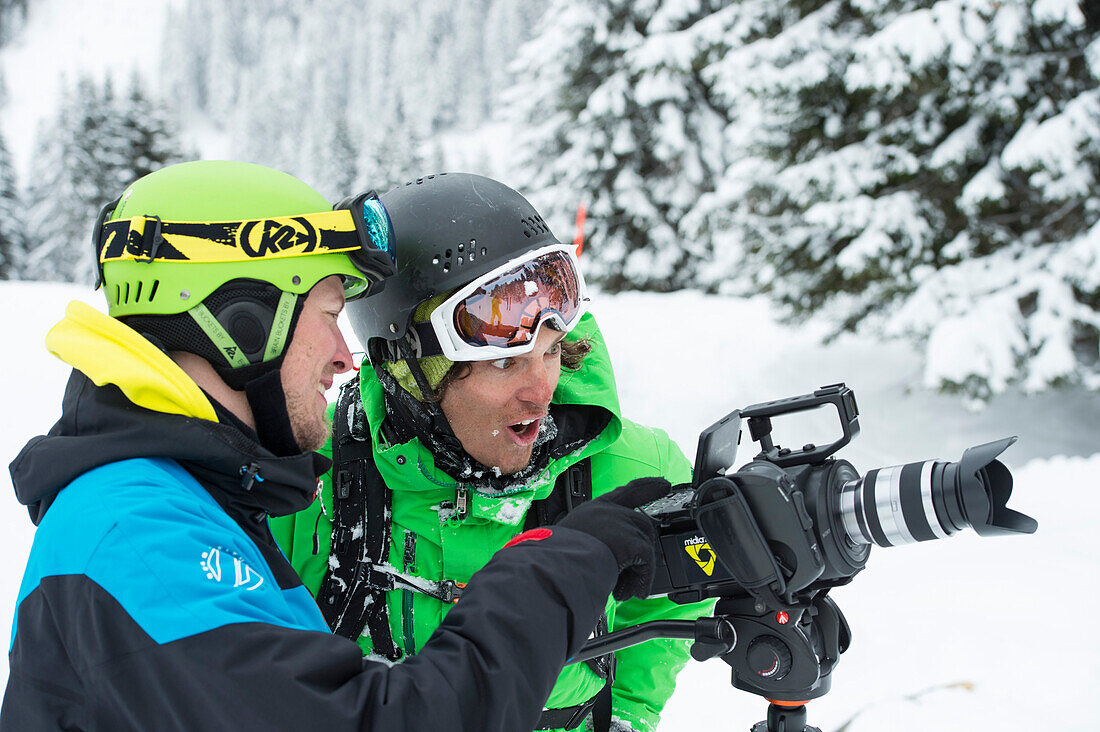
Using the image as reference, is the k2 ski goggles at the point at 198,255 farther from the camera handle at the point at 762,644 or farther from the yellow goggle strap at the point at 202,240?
the camera handle at the point at 762,644

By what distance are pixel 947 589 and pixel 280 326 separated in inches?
170

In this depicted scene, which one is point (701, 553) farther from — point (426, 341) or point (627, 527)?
point (426, 341)

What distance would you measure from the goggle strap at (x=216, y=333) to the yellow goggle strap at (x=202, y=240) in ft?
0.36

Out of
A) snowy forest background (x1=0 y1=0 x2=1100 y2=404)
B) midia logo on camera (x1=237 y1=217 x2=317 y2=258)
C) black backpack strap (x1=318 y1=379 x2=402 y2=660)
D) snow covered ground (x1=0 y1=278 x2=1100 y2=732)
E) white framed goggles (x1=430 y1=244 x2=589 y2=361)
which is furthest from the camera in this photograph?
snowy forest background (x1=0 y1=0 x2=1100 y2=404)

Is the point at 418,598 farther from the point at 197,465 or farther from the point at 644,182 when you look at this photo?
the point at 644,182

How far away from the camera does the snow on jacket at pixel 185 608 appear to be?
1.17m

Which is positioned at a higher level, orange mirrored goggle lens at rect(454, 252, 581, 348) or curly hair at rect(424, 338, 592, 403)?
orange mirrored goggle lens at rect(454, 252, 581, 348)

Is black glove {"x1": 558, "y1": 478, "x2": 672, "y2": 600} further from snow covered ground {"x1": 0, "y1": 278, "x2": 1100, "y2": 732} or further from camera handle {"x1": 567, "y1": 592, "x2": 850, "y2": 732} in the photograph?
snow covered ground {"x1": 0, "y1": 278, "x2": 1100, "y2": 732}

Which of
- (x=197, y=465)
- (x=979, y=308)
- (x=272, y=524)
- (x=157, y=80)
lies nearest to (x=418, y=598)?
(x=272, y=524)

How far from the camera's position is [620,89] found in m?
16.1

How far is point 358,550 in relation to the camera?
2.27m

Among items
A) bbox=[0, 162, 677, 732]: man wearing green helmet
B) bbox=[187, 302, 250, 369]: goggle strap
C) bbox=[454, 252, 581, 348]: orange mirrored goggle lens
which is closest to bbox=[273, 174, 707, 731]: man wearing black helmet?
bbox=[454, 252, 581, 348]: orange mirrored goggle lens

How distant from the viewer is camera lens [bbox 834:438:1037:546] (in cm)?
157

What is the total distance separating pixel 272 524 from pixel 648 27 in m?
15.7
